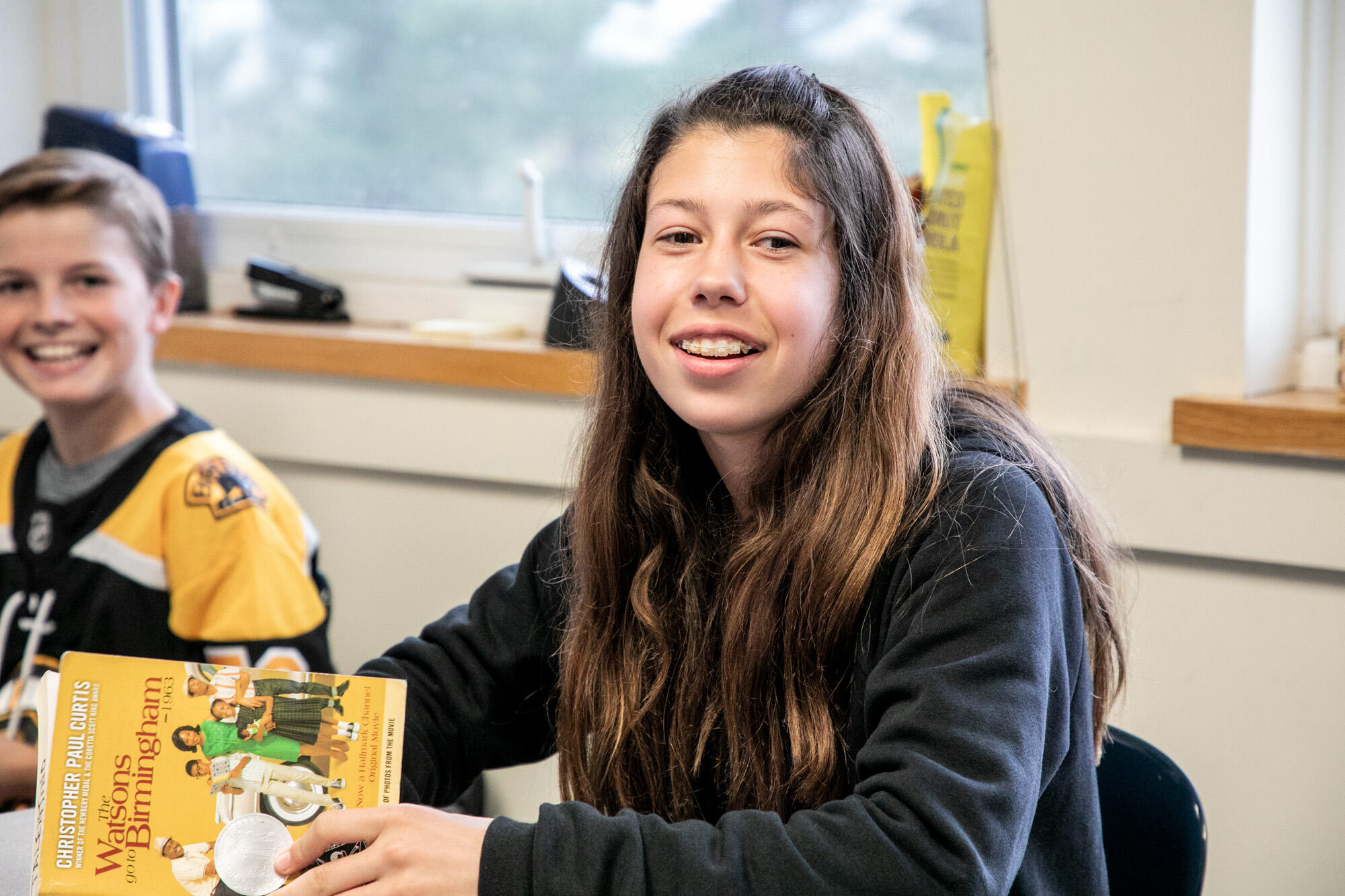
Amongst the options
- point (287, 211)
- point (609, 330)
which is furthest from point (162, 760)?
point (287, 211)

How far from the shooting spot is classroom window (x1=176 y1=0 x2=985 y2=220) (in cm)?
175

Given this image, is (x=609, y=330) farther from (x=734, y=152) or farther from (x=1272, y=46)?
(x=1272, y=46)

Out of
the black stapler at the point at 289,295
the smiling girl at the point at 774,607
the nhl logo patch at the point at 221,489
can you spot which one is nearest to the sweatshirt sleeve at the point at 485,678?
the smiling girl at the point at 774,607

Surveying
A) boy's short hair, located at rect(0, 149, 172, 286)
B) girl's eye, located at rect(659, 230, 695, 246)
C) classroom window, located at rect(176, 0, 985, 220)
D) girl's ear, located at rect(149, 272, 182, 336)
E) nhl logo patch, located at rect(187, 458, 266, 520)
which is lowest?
nhl logo patch, located at rect(187, 458, 266, 520)

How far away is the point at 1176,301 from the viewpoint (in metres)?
1.40

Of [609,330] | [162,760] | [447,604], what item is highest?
[609,330]

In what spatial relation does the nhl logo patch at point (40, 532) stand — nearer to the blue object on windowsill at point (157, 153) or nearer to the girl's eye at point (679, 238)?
the blue object on windowsill at point (157, 153)

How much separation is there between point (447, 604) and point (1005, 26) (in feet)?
3.83

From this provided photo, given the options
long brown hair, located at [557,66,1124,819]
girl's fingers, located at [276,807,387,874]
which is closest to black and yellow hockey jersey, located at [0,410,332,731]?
long brown hair, located at [557,66,1124,819]

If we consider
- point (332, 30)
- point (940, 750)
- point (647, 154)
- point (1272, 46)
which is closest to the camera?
point (940, 750)

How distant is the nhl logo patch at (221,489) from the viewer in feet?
4.80

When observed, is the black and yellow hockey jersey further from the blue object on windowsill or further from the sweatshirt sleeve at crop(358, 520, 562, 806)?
the blue object on windowsill

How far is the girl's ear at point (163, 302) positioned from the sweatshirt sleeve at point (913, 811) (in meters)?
1.12

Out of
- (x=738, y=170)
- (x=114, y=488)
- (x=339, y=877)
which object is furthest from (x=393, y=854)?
(x=114, y=488)
